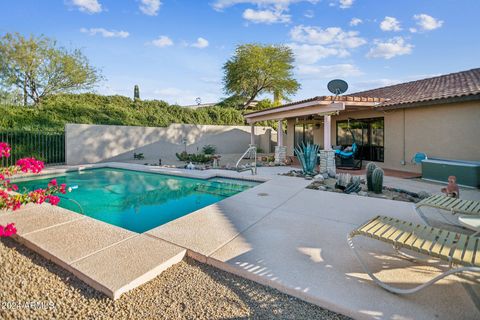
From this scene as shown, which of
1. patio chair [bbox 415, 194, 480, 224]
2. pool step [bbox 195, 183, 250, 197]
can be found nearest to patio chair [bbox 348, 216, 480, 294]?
patio chair [bbox 415, 194, 480, 224]

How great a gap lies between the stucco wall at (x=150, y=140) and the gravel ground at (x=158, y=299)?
1377 centimetres

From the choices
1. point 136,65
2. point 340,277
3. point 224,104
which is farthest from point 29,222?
point 224,104

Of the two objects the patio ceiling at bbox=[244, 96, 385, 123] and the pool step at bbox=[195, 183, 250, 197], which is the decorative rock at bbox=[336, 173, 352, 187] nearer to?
the pool step at bbox=[195, 183, 250, 197]

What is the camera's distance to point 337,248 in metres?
3.66

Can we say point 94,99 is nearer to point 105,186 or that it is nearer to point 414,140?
point 105,186

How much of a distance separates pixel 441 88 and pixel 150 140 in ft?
57.1

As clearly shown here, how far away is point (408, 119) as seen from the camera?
10.9 m

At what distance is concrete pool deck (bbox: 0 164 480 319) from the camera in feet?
8.38

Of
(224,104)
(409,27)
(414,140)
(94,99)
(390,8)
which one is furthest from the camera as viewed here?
(224,104)

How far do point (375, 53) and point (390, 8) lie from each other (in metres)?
7.67

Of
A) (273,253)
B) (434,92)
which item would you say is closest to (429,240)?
(273,253)

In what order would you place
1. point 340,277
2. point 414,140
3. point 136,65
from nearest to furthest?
point 340,277
point 414,140
point 136,65

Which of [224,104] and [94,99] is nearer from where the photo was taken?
[94,99]

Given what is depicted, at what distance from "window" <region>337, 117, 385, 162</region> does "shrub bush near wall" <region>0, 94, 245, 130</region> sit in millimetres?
11970
